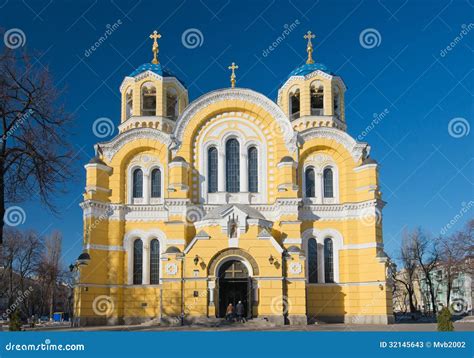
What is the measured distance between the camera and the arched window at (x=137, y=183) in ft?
101

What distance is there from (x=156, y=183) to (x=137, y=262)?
4.44 m

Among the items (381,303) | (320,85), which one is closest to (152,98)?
(320,85)

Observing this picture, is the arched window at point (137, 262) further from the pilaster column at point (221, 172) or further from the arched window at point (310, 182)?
the arched window at point (310, 182)

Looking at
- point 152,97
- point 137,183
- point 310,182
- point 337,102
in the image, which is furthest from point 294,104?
point 137,183

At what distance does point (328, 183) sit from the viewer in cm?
3098

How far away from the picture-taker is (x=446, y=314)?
18.0 m

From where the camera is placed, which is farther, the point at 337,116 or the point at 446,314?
the point at 337,116

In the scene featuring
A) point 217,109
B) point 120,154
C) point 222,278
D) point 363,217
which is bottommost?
point 222,278

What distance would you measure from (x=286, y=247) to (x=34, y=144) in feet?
54.6

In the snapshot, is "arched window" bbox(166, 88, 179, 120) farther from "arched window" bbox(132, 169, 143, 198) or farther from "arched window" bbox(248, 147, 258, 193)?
"arched window" bbox(248, 147, 258, 193)

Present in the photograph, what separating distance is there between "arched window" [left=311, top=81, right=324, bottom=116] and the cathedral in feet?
0.45

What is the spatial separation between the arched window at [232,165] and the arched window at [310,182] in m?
3.83

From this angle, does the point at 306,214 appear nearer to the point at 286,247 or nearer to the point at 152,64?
the point at 286,247

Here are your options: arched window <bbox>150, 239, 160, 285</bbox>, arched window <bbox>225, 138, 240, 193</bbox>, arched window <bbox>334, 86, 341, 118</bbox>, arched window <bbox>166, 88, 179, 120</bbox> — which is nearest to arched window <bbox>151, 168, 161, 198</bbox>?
arched window <bbox>150, 239, 160, 285</bbox>
